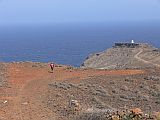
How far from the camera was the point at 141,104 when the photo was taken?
73.6ft

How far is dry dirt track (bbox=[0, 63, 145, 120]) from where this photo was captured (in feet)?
64.8

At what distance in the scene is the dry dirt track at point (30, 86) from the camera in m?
19.8

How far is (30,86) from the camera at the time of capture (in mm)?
24250

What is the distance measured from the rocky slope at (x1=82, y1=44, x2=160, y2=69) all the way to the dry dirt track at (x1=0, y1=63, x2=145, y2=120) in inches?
1009

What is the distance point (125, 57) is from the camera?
62000 millimetres

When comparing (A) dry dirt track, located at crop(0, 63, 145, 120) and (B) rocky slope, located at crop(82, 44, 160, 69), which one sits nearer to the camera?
(A) dry dirt track, located at crop(0, 63, 145, 120)

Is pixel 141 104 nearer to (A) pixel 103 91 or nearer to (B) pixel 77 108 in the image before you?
(A) pixel 103 91

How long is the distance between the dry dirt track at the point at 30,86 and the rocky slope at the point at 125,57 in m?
25.6

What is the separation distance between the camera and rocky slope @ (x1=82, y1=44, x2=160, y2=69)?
184 feet

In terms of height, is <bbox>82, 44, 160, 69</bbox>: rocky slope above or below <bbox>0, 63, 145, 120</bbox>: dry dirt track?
below

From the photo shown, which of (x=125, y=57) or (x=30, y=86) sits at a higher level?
(x=30, y=86)

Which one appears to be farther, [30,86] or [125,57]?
[125,57]

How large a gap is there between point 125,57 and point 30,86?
38.8 m

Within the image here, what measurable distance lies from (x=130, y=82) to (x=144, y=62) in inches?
1162
